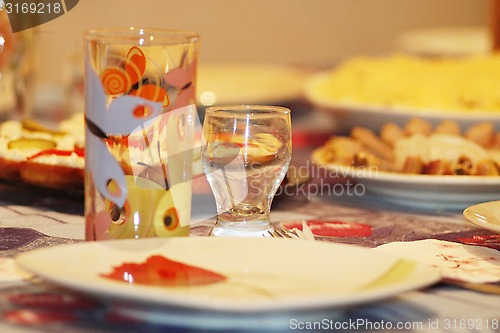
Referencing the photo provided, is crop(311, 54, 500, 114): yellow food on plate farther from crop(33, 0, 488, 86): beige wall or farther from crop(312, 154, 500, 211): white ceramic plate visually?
crop(33, 0, 488, 86): beige wall

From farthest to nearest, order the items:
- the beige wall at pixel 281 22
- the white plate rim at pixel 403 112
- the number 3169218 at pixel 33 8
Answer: the beige wall at pixel 281 22
the white plate rim at pixel 403 112
the number 3169218 at pixel 33 8

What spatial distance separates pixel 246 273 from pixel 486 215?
0.28 meters

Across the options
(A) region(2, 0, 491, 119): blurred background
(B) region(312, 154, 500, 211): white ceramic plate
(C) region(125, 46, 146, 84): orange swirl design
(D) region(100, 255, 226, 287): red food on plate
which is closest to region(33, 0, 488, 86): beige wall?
(A) region(2, 0, 491, 119): blurred background

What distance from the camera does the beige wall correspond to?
147 inches

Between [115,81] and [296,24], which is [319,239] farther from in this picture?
[296,24]

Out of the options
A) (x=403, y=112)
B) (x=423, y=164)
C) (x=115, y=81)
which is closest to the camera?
(x=115, y=81)

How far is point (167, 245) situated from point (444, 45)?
2.67 m

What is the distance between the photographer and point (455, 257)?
28.5 inches

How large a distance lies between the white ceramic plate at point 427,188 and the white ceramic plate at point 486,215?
0.13m

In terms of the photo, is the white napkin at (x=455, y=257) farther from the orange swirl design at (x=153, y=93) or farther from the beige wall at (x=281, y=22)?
the beige wall at (x=281, y=22)

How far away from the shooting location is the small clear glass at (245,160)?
30.0 inches

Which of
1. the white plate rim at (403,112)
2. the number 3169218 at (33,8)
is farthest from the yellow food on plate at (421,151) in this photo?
the number 3169218 at (33,8)

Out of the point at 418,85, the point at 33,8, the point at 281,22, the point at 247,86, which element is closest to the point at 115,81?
the point at 33,8

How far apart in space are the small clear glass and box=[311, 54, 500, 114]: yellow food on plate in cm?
65
